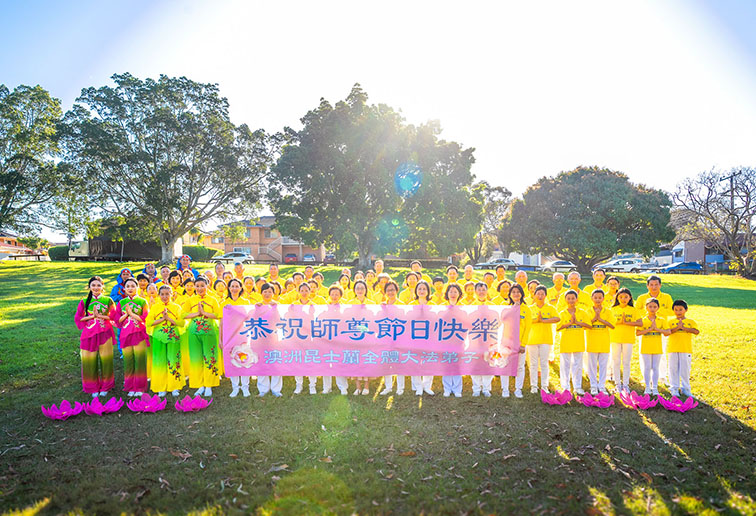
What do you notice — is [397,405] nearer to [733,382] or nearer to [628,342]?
[628,342]

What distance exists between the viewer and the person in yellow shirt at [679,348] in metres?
6.37

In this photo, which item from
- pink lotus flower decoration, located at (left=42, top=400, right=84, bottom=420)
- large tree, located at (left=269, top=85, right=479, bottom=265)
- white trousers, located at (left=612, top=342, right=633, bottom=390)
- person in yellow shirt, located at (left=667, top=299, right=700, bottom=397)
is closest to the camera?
pink lotus flower decoration, located at (left=42, top=400, right=84, bottom=420)

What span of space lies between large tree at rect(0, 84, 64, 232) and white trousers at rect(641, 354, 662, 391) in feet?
116

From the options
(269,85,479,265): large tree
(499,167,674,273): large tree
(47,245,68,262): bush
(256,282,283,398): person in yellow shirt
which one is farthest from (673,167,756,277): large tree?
(47,245,68,262): bush

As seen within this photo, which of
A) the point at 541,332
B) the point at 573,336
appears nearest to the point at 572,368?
the point at 573,336

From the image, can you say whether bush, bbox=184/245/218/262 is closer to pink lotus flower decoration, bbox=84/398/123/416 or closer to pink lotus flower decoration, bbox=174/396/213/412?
pink lotus flower decoration, bbox=84/398/123/416

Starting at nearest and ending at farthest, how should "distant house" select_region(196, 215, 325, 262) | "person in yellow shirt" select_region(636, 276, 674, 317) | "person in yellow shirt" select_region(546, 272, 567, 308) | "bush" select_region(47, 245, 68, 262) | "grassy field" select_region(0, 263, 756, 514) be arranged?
"grassy field" select_region(0, 263, 756, 514) < "person in yellow shirt" select_region(636, 276, 674, 317) < "person in yellow shirt" select_region(546, 272, 567, 308) < "bush" select_region(47, 245, 68, 262) < "distant house" select_region(196, 215, 325, 262)

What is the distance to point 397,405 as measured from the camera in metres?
6.35

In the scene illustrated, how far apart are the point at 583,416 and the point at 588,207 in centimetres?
3136

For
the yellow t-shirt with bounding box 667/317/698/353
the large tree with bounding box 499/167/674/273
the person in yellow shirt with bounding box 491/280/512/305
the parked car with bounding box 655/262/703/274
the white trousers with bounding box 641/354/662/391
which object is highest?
the large tree with bounding box 499/167/674/273

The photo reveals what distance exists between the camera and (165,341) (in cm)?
645

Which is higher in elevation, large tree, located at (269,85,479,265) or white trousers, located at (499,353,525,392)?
large tree, located at (269,85,479,265)

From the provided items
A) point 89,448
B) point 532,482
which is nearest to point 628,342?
point 532,482

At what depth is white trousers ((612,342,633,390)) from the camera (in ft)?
21.7
